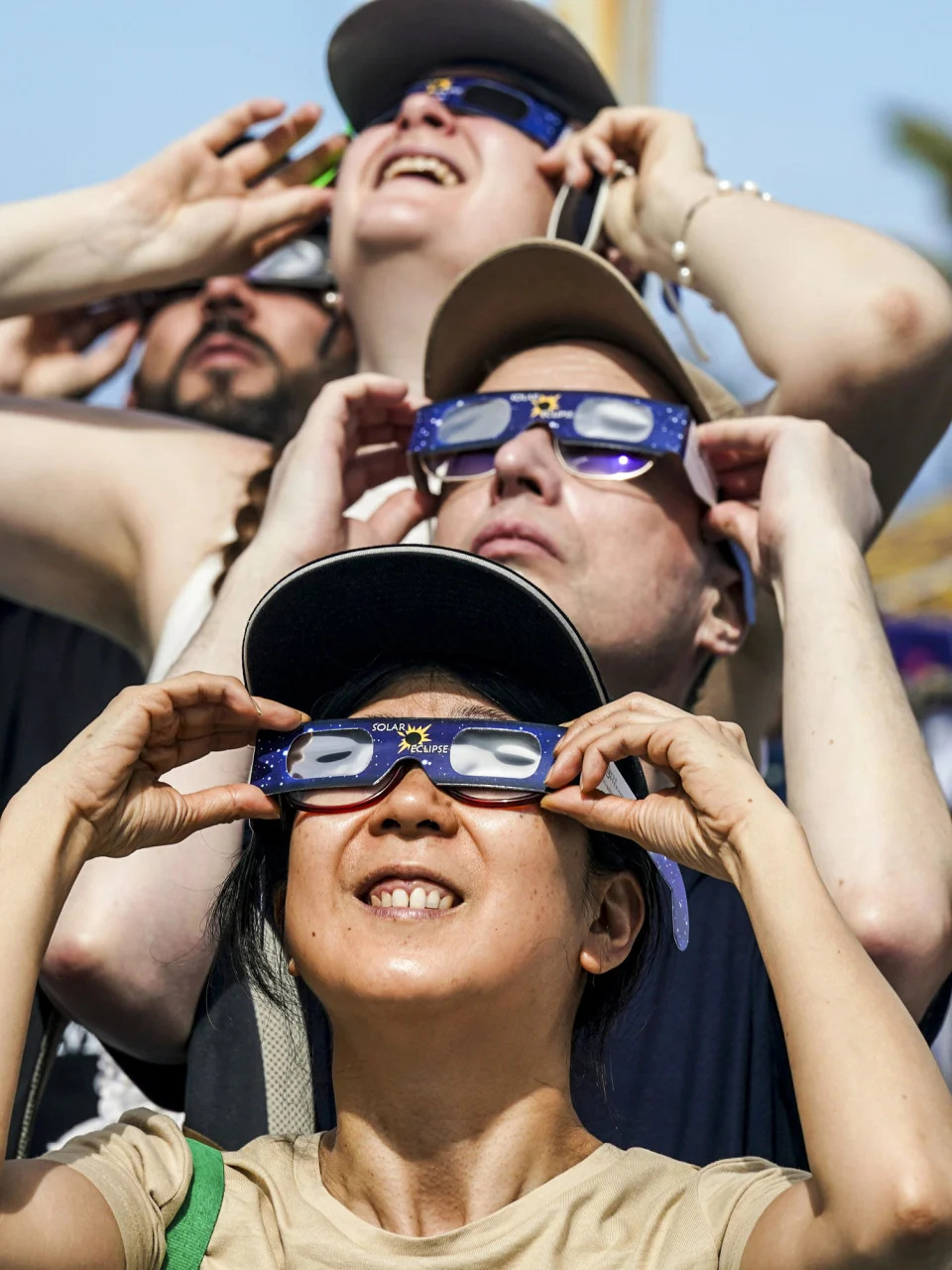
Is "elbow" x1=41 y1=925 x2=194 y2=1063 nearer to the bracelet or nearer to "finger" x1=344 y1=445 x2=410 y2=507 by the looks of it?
"finger" x1=344 y1=445 x2=410 y2=507

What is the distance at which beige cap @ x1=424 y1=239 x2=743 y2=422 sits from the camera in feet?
10.5

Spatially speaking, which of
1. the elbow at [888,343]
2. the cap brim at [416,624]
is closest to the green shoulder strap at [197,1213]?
the cap brim at [416,624]

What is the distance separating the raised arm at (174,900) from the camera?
8.78 feet

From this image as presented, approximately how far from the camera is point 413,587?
7.62 feet

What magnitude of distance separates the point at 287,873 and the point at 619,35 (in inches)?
179

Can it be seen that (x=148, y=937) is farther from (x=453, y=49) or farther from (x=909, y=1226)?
(x=453, y=49)

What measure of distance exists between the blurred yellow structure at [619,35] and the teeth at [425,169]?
248 centimetres

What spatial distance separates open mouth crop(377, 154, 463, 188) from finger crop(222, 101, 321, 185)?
1.42 feet

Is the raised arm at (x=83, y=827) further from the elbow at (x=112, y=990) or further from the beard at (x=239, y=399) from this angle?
the beard at (x=239, y=399)

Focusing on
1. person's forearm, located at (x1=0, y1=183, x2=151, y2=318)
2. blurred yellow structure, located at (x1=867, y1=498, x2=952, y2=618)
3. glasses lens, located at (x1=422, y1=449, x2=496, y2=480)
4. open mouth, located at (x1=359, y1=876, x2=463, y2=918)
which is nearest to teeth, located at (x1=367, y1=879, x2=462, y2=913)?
open mouth, located at (x1=359, y1=876, x2=463, y2=918)

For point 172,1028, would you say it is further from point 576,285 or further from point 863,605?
point 576,285

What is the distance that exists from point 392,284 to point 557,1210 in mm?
2236

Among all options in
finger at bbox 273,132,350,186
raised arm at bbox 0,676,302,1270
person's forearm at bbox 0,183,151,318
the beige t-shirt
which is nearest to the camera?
raised arm at bbox 0,676,302,1270

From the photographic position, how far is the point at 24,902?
6.56ft
